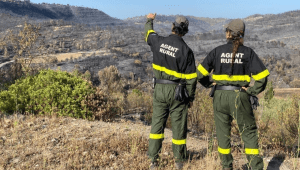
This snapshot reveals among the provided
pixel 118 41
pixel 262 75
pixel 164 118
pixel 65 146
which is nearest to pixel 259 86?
pixel 262 75

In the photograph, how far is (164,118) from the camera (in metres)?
3.68

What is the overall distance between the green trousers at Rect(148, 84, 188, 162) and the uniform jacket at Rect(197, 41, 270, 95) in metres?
0.64

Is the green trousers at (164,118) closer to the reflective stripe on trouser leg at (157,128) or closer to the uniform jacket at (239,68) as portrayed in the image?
the reflective stripe on trouser leg at (157,128)

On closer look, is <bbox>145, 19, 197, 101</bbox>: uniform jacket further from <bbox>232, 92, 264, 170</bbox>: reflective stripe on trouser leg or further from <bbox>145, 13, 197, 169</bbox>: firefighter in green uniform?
<bbox>232, 92, 264, 170</bbox>: reflective stripe on trouser leg

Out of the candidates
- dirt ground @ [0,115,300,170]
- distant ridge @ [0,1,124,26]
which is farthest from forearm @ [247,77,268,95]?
distant ridge @ [0,1,124,26]

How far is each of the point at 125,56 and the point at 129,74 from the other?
12.9 m

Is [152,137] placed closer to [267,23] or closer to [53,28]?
[53,28]

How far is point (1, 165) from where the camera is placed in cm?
350

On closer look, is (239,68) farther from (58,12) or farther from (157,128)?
(58,12)

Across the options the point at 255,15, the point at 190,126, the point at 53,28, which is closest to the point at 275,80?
the point at 190,126

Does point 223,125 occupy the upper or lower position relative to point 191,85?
lower

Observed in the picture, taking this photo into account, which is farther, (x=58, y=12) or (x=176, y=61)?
(x=58, y=12)

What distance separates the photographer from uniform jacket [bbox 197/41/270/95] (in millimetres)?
3201

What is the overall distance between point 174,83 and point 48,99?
3.66 metres
